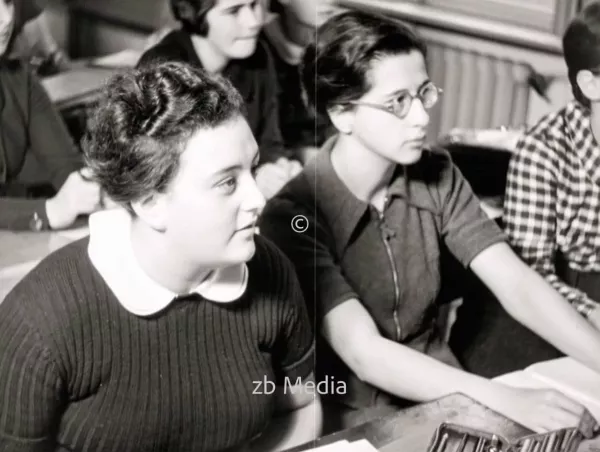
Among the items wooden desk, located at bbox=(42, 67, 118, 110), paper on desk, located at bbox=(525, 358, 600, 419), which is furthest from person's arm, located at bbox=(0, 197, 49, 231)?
paper on desk, located at bbox=(525, 358, 600, 419)

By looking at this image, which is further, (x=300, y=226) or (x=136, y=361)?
(x=300, y=226)

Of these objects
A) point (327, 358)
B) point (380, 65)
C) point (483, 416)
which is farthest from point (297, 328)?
point (380, 65)

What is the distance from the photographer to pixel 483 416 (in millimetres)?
933

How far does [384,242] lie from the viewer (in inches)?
44.0

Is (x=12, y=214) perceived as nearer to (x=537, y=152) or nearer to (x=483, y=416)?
(x=483, y=416)

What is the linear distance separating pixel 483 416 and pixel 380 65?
1.51 feet

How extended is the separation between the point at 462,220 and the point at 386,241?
0.39ft

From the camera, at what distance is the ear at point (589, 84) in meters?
1.08

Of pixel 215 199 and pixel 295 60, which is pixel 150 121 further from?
pixel 295 60

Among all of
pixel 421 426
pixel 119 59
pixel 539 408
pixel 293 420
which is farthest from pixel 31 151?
pixel 539 408

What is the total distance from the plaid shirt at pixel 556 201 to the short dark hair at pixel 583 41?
7 cm

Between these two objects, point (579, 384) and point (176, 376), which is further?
point (579, 384)

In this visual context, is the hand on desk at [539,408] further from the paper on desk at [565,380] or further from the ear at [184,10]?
the ear at [184,10]

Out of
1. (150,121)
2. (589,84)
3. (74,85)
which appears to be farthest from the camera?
(589,84)
